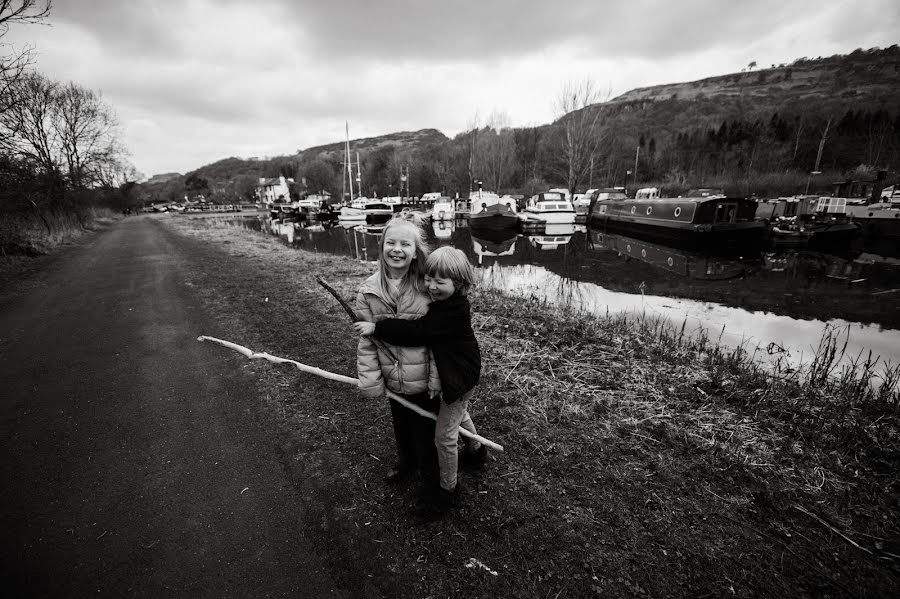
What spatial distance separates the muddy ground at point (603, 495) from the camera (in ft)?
7.36

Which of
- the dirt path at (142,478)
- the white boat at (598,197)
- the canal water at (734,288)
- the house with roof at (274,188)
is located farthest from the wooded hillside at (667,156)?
the dirt path at (142,478)

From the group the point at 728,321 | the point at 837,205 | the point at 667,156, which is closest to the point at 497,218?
the point at 837,205

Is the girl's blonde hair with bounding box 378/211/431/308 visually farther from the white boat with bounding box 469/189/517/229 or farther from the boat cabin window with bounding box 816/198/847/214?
the boat cabin window with bounding box 816/198/847/214

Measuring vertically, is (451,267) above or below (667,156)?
below

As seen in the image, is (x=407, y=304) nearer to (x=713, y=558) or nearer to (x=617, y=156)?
(x=713, y=558)

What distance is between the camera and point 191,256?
49.7 ft

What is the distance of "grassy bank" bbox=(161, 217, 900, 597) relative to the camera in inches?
88.7

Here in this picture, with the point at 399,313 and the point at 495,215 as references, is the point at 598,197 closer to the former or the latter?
the point at 495,215

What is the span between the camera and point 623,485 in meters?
2.92

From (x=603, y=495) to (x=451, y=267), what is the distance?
2.12 m

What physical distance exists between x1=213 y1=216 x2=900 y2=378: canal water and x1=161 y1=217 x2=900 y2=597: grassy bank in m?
3.03

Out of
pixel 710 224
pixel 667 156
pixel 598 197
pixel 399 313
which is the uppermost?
pixel 667 156

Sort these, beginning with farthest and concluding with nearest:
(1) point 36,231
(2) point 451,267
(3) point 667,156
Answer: (3) point 667,156
(1) point 36,231
(2) point 451,267

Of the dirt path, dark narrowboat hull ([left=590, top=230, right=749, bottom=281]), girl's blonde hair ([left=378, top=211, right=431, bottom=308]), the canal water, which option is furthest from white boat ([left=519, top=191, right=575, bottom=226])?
girl's blonde hair ([left=378, top=211, right=431, bottom=308])
